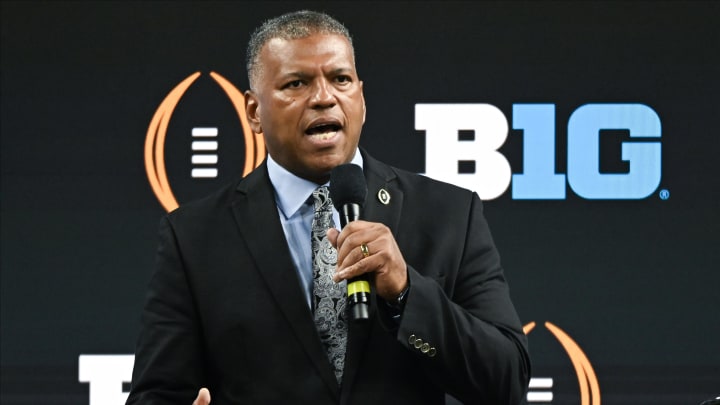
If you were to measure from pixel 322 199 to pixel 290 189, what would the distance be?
0.25 ft

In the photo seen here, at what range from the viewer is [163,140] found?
11.9 ft

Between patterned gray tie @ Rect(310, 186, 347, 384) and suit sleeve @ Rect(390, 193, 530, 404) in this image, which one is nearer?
suit sleeve @ Rect(390, 193, 530, 404)

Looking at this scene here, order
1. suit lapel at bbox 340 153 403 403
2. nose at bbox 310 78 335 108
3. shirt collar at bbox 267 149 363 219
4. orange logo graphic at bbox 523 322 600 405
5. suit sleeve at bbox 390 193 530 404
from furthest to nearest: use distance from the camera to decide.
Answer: orange logo graphic at bbox 523 322 600 405 < shirt collar at bbox 267 149 363 219 < nose at bbox 310 78 335 108 < suit lapel at bbox 340 153 403 403 < suit sleeve at bbox 390 193 530 404

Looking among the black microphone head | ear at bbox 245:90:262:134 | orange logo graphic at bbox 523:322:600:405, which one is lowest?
orange logo graphic at bbox 523:322:600:405

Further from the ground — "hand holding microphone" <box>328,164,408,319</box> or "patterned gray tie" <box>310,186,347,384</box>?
"hand holding microphone" <box>328,164,408,319</box>

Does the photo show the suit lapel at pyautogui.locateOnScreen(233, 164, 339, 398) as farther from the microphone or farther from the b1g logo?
the b1g logo

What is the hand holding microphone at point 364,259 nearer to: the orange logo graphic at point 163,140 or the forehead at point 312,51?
the forehead at point 312,51

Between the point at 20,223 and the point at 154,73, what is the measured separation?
713 mm

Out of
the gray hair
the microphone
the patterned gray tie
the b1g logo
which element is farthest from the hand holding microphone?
the b1g logo

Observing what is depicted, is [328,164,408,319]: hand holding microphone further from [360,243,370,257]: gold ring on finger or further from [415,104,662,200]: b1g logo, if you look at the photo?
[415,104,662,200]: b1g logo

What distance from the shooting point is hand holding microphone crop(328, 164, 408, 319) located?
152 centimetres

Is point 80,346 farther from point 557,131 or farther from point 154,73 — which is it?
point 557,131

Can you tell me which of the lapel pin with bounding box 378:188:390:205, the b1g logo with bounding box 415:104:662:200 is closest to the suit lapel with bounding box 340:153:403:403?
the lapel pin with bounding box 378:188:390:205

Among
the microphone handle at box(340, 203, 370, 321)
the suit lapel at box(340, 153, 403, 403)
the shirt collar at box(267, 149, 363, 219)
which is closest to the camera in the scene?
the microphone handle at box(340, 203, 370, 321)
